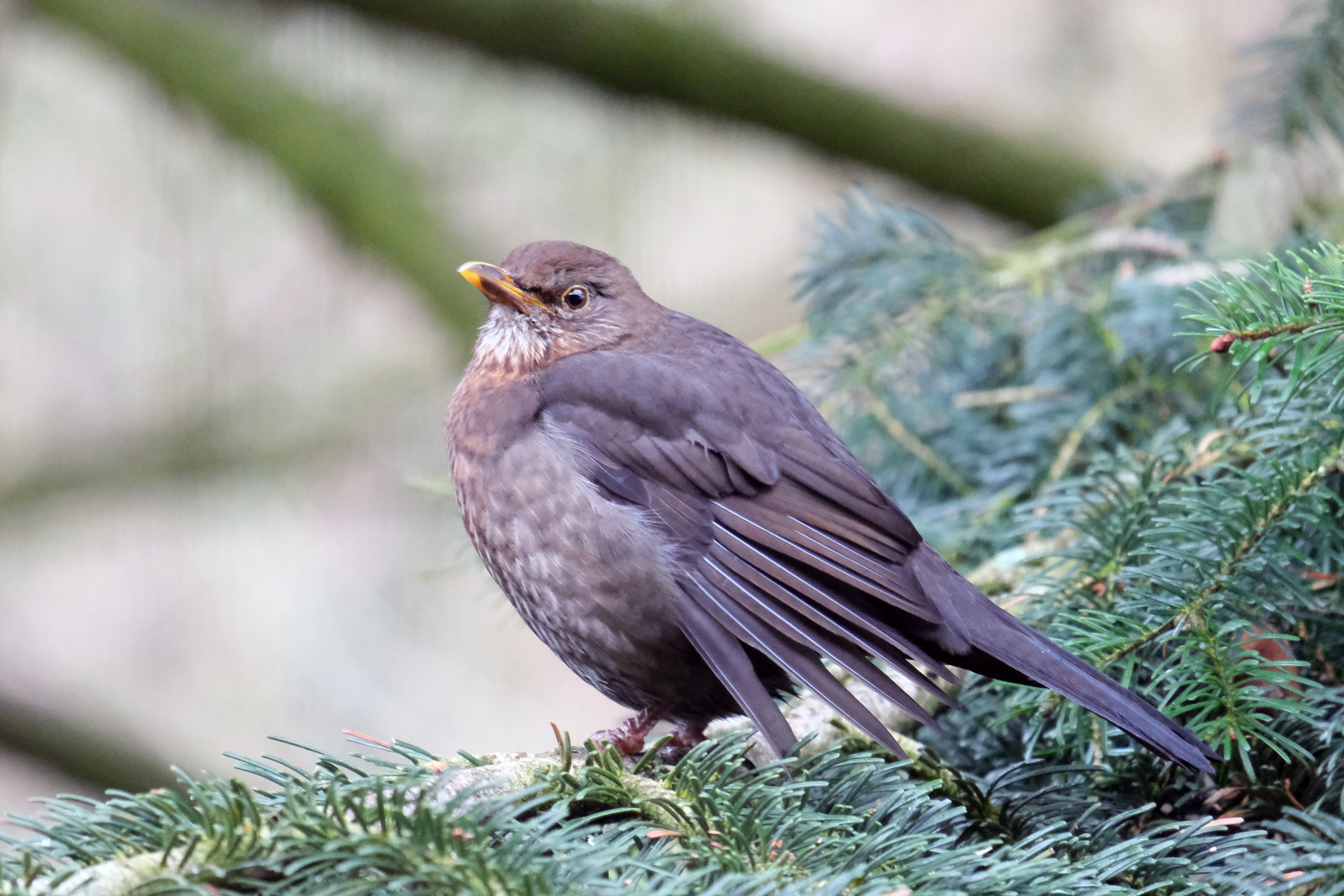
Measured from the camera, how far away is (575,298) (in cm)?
249

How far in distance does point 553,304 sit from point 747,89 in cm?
162

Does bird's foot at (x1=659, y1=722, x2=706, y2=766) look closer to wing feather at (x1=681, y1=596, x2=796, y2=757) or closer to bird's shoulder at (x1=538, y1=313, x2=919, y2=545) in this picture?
wing feather at (x1=681, y1=596, x2=796, y2=757)

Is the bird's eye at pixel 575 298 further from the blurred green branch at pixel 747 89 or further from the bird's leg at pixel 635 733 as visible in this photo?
the blurred green branch at pixel 747 89

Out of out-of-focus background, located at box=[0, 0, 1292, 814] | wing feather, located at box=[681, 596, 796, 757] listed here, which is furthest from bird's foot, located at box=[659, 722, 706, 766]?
out-of-focus background, located at box=[0, 0, 1292, 814]

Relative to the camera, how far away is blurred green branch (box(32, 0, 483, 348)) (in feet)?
13.8

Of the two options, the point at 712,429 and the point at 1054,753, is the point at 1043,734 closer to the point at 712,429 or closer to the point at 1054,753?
the point at 1054,753

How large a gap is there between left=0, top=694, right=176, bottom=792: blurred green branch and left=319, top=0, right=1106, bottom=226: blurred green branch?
277 cm

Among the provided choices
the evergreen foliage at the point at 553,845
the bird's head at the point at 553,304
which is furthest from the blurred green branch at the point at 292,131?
the evergreen foliage at the point at 553,845

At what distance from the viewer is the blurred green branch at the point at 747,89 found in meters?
3.71

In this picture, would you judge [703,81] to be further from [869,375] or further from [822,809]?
[822,809]

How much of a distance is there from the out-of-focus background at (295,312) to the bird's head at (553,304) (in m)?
1.79

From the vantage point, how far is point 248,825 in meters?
1.04

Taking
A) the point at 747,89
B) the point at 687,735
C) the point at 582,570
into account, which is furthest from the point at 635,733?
the point at 747,89

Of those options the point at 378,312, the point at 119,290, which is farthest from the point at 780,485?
the point at 119,290
